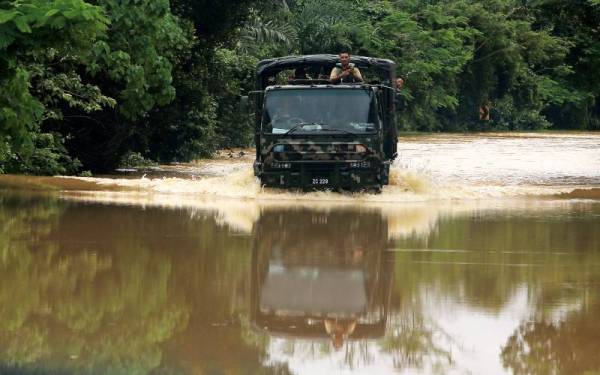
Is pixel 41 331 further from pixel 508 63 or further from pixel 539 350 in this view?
pixel 508 63

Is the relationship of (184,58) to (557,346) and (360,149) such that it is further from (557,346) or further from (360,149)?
(557,346)

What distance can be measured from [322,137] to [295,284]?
11177 millimetres

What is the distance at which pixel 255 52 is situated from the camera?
157 ft

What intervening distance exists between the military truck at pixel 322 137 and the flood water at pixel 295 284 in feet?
1.35

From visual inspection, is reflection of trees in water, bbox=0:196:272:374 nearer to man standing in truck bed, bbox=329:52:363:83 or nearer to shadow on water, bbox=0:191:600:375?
shadow on water, bbox=0:191:600:375

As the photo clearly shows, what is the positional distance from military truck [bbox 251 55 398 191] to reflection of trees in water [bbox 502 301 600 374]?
12.5 m

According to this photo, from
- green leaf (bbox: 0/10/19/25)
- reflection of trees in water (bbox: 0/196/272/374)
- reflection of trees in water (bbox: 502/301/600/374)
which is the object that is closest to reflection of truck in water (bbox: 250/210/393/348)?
reflection of trees in water (bbox: 0/196/272/374)

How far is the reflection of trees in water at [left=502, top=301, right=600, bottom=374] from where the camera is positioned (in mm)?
8273

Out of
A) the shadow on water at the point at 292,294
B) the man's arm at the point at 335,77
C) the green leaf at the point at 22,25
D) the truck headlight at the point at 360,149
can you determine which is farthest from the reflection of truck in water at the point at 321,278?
the man's arm at the point at 335,77

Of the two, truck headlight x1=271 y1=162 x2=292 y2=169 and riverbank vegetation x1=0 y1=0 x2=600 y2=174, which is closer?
riverbank vegetation x1=0 y1=0 x2=600 y2=174

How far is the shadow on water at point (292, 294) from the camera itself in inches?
332

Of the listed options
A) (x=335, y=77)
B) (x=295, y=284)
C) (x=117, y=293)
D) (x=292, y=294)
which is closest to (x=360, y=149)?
(x=335, y=77)

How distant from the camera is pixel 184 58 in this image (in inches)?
1226

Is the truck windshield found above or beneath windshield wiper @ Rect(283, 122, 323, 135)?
above
